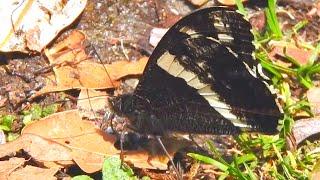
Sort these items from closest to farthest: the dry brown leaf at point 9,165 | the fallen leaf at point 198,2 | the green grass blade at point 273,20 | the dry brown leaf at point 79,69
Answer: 1. the dry brown leaf at point 9,165
2. the dry brown leaf at point 79,69
3. the green grass blade at point 273,20
4. the fallen leaf at point 198,2

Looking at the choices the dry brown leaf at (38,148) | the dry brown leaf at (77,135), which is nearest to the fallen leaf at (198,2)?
the dry brown leaf at (77,135)

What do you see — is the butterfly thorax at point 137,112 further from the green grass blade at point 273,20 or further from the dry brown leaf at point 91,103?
the green grass blade at point 273,20

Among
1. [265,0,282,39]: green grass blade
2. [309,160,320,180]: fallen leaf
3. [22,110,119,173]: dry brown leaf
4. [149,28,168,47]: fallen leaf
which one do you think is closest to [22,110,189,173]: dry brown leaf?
[22,110,119,173]: dry brown leaf

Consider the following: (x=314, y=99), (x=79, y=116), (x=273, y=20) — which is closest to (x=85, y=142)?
(x=79, y=116)

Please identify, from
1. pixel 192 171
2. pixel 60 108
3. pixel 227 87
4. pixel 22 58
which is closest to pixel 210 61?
pixel 227 87

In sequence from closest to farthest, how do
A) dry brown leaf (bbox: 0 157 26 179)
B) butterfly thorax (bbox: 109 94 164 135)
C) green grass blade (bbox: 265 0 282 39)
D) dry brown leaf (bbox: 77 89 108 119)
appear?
dry brown leaf (bbox: 0 157 26 179) → butterfly thorax (bbox: 109 94 164 135) → dry brown leaf (bbox: 77 89 108 119) → green grass blade (bbox: 265 0 282 39)

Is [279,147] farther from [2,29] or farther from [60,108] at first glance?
[2,29]

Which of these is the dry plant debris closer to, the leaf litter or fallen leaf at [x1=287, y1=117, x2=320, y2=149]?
the leaf litter
